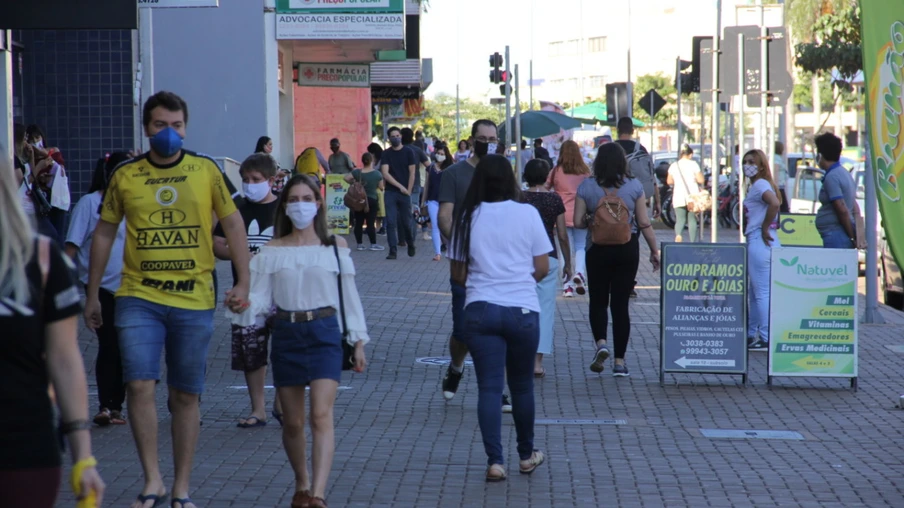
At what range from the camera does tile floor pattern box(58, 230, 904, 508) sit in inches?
252

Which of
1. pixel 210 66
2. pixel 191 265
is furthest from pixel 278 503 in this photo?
pixel 210 66

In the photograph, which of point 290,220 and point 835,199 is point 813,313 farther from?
point 290,220

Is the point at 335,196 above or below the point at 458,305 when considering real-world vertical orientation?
above

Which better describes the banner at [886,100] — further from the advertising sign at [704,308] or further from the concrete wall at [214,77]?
the concrete wall at [214,77]

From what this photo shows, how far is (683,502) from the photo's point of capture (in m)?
6.23

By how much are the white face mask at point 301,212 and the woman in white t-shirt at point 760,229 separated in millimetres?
6219

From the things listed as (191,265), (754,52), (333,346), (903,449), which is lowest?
(903,449)

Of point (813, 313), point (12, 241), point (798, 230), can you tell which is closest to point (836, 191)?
point (813, 313)

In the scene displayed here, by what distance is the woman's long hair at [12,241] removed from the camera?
300 centimetres

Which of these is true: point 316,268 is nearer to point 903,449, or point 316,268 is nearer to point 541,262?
point 541,262

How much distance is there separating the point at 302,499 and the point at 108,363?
2.71 m

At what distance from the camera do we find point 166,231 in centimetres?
578

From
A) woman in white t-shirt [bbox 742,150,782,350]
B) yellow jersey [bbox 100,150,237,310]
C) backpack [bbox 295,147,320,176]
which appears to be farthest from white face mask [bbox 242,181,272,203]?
backpack [bbox 295,147,320,176]

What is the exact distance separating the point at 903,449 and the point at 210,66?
16.0 m
